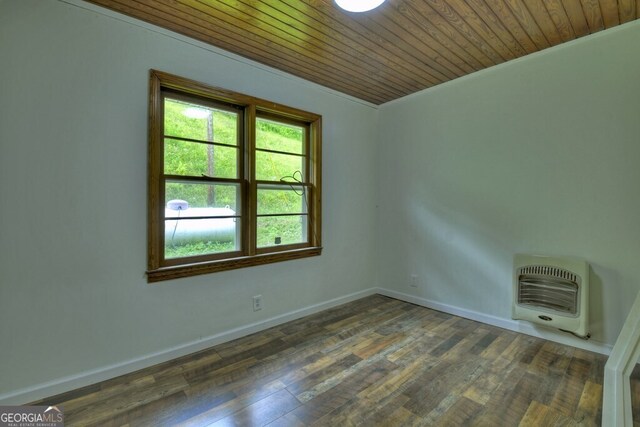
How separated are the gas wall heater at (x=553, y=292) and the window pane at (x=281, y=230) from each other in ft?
6.74

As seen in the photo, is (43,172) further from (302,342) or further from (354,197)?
(354,197)

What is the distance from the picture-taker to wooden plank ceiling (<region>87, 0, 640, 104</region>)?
75.3 inches

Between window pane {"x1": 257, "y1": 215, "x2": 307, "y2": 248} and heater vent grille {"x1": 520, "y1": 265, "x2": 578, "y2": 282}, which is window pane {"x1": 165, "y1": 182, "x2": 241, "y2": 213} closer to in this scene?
window pane {"x1": 257, "y1": 215, "x2": 307, "y2": 248}

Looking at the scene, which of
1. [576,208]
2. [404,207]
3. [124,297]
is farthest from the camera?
[404,207]

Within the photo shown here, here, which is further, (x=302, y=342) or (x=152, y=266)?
(x=302, y=342)

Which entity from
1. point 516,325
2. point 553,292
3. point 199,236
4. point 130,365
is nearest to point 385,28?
point 199,236

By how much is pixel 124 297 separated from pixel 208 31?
203 centimetres

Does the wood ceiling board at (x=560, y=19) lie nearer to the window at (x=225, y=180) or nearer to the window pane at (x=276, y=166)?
the window at (x=225, y=180)

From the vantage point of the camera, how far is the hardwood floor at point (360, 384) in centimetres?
163

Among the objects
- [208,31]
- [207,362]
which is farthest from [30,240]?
[208,31]

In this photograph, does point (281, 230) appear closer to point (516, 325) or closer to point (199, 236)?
point (199, 236)

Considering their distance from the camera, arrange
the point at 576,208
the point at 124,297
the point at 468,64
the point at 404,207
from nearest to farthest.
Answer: the point at 124,297 < the point at 576,208 < the point at 468,64 < the point at 404,207

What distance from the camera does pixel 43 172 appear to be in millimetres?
1770

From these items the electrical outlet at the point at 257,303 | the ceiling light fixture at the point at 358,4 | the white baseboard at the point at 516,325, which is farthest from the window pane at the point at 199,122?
the white baseboard at the point at 516,325
